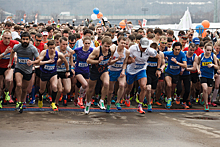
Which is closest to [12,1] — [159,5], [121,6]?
[121,6]

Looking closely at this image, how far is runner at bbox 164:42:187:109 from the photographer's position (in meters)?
8.83

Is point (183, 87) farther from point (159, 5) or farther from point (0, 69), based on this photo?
point (159, 5)

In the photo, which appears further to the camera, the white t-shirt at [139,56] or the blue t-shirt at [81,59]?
the blue t-shirt at [81,59]

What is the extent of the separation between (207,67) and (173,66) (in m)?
1.11

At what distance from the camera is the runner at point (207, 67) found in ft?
29.9

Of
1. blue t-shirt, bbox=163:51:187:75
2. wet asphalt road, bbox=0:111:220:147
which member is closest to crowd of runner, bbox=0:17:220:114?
blue t-shirt, bbox=163:51:187:75

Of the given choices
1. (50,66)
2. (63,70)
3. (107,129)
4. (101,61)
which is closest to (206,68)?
(101,61)

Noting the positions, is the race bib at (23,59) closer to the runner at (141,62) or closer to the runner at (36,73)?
the runner at (36,73)

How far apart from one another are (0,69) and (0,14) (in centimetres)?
5733

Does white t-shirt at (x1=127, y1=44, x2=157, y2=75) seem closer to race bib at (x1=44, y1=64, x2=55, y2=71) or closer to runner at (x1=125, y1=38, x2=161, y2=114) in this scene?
runner at (x1=125, y1=38, x2=161, y2=114)

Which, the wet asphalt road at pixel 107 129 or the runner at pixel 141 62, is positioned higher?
the runner at pixel 141 62

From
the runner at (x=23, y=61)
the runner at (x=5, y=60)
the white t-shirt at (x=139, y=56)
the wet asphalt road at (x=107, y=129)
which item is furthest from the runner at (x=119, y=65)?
the runner at (x=5, y=60)

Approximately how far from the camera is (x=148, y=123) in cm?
701

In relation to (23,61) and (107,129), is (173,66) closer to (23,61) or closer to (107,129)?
(107,129)
